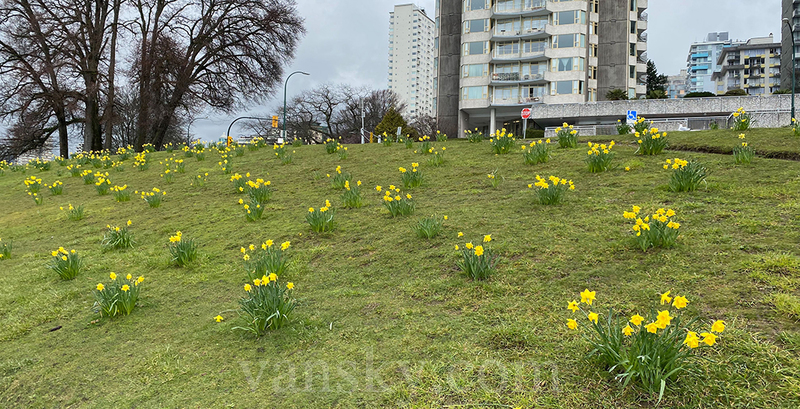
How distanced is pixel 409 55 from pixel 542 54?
4940 inches

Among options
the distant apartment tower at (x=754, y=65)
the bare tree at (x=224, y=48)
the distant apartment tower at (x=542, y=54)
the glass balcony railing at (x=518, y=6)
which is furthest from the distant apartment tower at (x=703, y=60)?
the bare tree at (x=224, y=48)

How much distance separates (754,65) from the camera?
105 m

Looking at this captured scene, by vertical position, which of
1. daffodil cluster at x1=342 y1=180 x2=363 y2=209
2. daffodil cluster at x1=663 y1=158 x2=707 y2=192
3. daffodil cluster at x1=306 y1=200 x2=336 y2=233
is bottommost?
daffodil cluster at x1=306 y1=200 x2=336 y2=233

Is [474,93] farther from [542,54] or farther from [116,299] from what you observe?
[116,299]

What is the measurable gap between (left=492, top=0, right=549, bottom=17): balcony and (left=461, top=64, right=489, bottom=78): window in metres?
5.28

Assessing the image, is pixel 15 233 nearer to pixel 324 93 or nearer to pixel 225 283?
pixel 225 283

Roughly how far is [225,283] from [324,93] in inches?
2290

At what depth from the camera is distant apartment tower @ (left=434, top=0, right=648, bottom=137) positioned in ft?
139

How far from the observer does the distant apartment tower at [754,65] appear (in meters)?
102

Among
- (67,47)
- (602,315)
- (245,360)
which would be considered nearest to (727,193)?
(602,315)

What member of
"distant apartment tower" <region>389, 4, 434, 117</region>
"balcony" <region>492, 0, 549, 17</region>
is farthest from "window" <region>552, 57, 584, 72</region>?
"distant apartment tower" <region>389, 4, 434, 117</region>

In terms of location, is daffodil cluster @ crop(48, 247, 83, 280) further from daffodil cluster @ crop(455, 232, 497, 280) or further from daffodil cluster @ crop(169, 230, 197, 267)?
daffodil cluster @ crop(455, 232, 497, 280)

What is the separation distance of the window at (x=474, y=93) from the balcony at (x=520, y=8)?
24.8 feet

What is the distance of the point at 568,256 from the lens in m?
3.42
